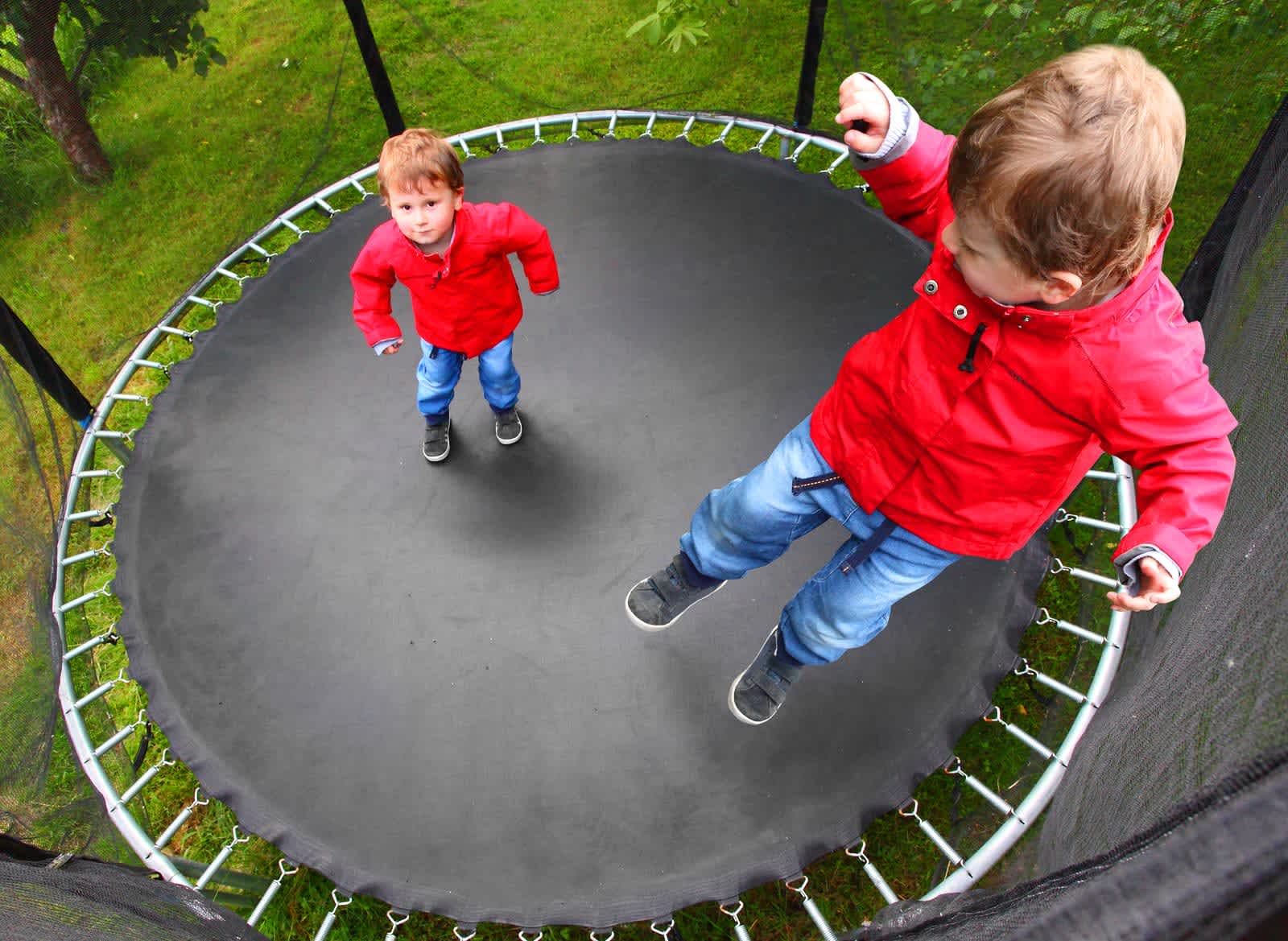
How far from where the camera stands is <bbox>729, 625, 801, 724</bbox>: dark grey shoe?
1498mm

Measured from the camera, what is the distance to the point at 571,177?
2.59 meters

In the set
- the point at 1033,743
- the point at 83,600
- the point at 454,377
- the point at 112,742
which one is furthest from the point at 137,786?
the point at 1033,743

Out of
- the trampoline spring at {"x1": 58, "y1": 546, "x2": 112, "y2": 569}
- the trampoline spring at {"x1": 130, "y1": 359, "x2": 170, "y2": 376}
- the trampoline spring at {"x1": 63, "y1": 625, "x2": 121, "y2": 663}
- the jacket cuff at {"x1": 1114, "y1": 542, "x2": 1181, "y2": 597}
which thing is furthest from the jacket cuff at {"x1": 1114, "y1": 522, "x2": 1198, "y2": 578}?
the trampoline spring at {"x1": 130, "y1": 359, "x2": 170, "y2": 376}

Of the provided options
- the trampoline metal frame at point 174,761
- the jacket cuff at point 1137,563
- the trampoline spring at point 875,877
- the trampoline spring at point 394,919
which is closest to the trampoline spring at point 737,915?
the trampoline metal frame at point 174,761

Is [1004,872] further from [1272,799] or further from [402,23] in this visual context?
[402,23]

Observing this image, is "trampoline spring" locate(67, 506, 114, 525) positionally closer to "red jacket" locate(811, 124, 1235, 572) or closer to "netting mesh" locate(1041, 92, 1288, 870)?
"red jacket" locate(811, 124, 1235, 572)

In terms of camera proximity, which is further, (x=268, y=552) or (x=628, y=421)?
(x=628, y=421)

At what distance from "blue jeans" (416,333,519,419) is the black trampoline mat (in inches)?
7.0

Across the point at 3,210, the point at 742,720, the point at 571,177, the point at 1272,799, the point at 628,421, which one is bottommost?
the point at 1272,799

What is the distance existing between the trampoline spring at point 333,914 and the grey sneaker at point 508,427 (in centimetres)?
100

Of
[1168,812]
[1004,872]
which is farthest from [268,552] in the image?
[1168,812]

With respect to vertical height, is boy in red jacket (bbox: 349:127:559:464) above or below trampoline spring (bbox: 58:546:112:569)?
above

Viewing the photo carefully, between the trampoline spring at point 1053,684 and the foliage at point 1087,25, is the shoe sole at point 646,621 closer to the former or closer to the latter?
the trampoline spring at point 1053,684

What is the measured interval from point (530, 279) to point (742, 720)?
95 centimetres
